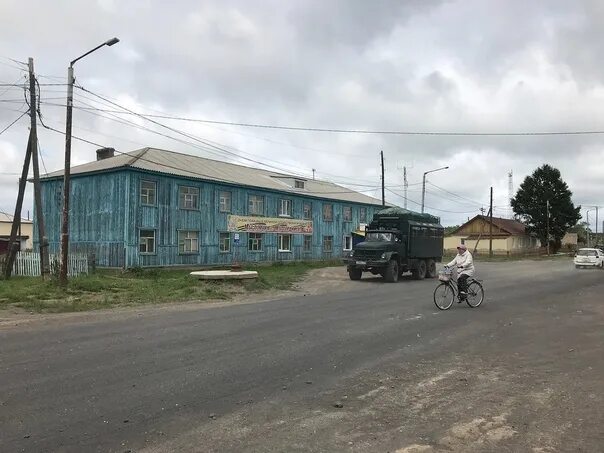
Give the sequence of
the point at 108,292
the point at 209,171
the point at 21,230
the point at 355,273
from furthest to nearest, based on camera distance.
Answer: the point at 21,230, the point at 209,171, the point at 355,273, the point at 108,292

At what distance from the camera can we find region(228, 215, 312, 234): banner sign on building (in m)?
35.0

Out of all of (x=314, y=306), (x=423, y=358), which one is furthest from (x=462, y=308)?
(x=423, y=358)

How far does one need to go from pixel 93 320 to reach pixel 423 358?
7.47 m

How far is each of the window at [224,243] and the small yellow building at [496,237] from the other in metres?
47.3

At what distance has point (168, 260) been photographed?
3062 centimetres

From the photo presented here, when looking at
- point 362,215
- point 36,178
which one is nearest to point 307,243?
point 362,215

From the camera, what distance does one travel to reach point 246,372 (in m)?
6.87

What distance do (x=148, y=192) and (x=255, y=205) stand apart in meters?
8.65

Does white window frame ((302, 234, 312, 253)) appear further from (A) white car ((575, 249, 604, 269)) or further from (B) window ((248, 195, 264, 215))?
(A) white car ((575, 249, 604, 269))

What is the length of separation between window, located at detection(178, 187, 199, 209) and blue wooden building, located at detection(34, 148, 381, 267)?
59 mm

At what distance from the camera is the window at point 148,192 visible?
2977cm

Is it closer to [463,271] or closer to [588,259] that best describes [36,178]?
[463,271]

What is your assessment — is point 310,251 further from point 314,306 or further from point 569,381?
point 569,381

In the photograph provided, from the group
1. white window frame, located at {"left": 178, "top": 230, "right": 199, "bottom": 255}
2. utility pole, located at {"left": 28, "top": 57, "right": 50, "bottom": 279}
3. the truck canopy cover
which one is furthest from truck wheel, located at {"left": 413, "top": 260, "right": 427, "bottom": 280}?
utility pole, located at {"left": 28, "top": 57, "right": 50, "bottom": 279}
